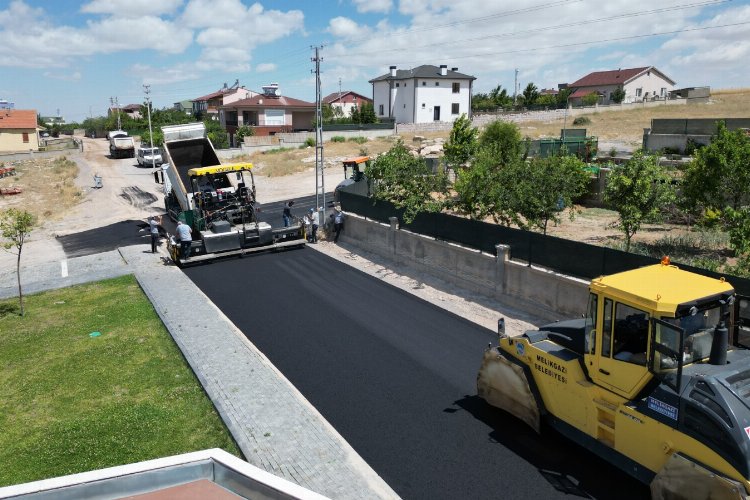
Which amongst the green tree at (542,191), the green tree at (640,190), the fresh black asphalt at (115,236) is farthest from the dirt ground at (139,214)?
the green tree at (640,190)

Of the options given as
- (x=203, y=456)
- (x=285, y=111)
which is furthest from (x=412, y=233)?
(x=285, y=111)

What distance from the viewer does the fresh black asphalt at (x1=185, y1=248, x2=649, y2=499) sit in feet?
25.8

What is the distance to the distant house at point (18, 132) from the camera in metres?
63.5

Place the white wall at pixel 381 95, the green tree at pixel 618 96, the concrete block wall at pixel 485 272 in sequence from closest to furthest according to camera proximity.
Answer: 1. the concrete block wall at pixel 485 272
2. the white wall at pixel 381 95
3. the green tree at pixel 618 96

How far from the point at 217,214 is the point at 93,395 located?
11.8 meters

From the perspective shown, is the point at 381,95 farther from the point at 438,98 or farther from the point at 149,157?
the point at 149,157

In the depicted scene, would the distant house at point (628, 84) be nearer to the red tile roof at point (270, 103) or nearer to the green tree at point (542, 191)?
the red tile roof at point (270, 103)

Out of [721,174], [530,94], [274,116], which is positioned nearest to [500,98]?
[530,94]

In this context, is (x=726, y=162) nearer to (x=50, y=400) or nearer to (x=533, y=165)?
(x=533, y=165)

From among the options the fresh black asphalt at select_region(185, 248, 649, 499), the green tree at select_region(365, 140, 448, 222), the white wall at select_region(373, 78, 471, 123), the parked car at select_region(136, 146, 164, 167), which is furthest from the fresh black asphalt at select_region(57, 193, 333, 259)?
the white wall at select_region(373, 78, 471, 123)

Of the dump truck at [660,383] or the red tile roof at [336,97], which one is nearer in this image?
the dump truck at [660,383]

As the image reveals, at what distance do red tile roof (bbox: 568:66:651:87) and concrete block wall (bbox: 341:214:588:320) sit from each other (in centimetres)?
8280

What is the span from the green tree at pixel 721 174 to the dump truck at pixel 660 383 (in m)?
12.8

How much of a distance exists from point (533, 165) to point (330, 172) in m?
25.4
